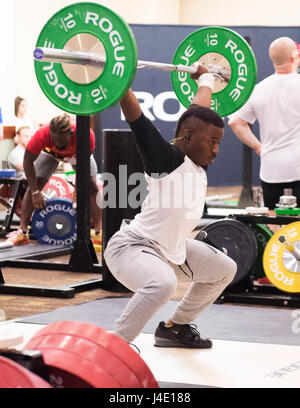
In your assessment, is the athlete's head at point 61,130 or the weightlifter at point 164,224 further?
the athlete's head at point 61,130

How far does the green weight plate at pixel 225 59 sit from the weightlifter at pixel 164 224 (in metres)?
0.59

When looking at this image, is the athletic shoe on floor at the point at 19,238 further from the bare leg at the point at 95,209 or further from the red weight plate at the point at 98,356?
the red weight plate at the point at 98,356

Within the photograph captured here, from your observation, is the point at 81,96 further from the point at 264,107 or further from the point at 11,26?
the point at 11,26

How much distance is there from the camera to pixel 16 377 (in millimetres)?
1913

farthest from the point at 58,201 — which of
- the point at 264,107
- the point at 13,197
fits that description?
the point at 264,107

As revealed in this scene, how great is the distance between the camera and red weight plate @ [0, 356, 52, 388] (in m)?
1.89

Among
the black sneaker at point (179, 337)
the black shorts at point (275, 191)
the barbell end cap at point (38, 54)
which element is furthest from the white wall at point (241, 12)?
the barbell end cap at point (38, 54)

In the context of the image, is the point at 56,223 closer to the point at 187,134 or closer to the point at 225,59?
the point at 225,59

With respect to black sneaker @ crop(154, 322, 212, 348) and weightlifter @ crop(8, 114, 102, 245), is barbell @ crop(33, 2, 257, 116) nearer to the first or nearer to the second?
black sneaker @ crop(154, 322, 212, 348)

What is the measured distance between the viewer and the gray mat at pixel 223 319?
3.70 meters

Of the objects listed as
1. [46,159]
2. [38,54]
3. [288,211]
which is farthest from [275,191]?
[38,54]

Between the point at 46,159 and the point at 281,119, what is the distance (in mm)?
2253

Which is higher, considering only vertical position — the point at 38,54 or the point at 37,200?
the point at 38,54
